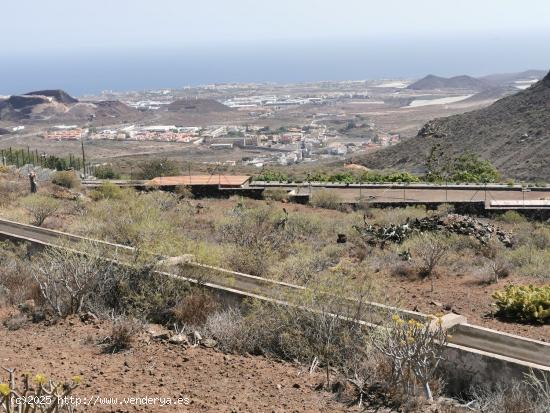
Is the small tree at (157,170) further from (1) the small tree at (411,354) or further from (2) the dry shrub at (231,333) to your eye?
(1) the small tree at (411,354)

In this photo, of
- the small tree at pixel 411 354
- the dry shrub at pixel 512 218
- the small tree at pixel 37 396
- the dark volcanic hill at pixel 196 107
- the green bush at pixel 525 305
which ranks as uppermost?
the small tree at pixel 37 396

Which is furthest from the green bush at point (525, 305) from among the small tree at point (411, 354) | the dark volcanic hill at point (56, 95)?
the dark volcanic hill at point (56, 95)

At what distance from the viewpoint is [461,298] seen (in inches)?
513

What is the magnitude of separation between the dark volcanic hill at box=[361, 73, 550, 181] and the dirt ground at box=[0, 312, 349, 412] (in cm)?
3998

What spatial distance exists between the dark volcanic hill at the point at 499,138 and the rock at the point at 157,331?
39036mm

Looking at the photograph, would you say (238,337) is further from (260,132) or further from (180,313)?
(260,132)

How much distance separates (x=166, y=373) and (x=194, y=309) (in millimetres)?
2486

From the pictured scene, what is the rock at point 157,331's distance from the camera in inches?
388

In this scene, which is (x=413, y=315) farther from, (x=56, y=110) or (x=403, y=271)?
(x=56, y=110)

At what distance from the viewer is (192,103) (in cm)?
15375

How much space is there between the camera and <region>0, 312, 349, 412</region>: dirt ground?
25.2 feet

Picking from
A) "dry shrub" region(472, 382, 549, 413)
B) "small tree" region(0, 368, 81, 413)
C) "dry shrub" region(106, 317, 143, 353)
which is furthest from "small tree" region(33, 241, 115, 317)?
"dry shrub" region(472, 382, 549, 413)

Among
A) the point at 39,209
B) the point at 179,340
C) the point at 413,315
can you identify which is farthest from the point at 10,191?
the point at 413,315

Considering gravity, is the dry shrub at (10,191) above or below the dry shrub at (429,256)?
above
